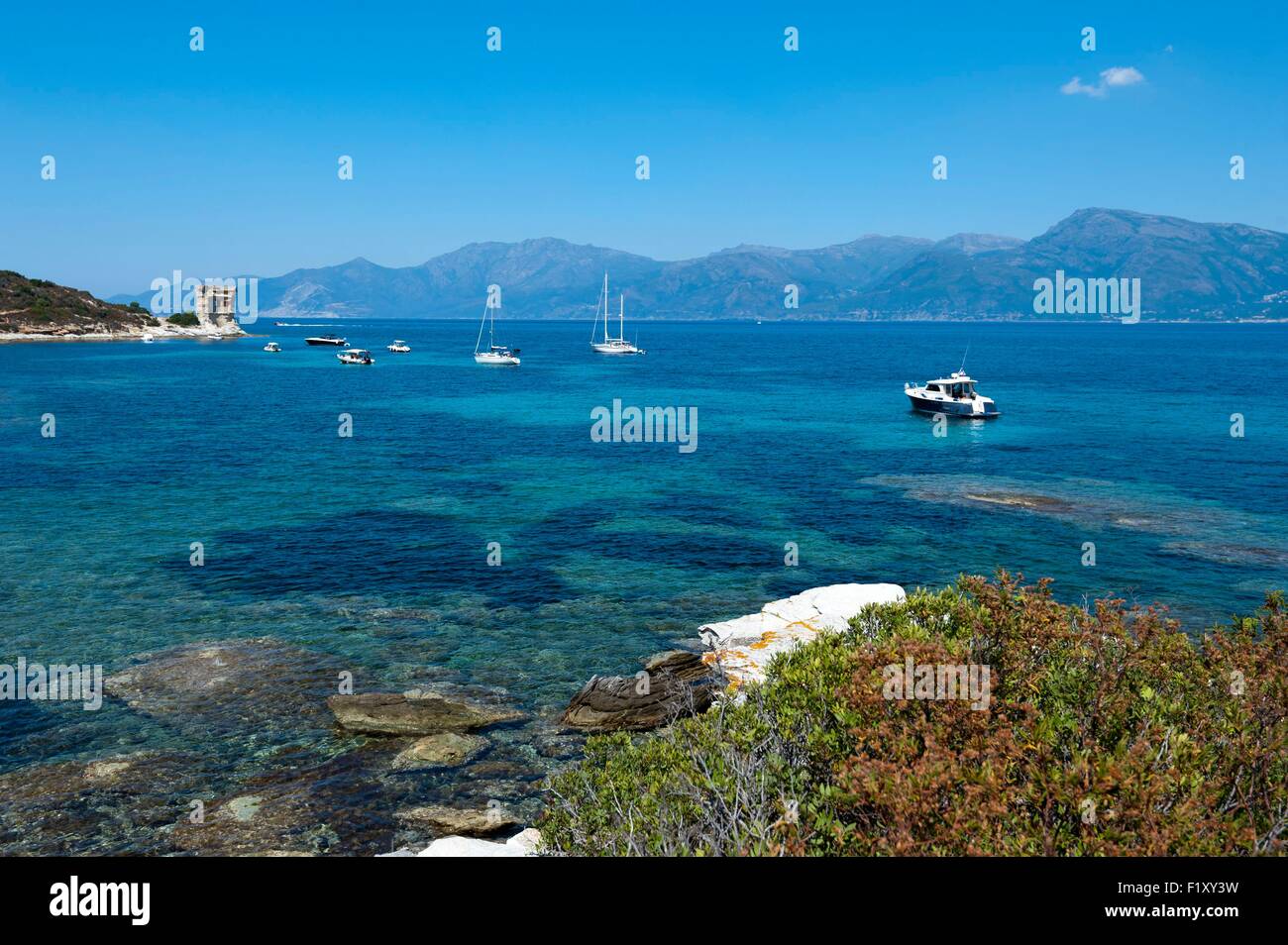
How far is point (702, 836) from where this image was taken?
13.4 meters

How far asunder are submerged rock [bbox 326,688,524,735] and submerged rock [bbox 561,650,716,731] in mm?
2429

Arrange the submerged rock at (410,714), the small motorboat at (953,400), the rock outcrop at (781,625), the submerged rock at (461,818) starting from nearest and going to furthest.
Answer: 1. the submerged rock at (461,818)
2. the submerged rock at (410,714)
3. the rock outcrop at (781,625)
4. the small motorboat at (953,400)

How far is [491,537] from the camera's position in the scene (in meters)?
50.4

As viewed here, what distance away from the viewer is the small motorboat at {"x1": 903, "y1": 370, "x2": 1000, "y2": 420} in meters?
98.4

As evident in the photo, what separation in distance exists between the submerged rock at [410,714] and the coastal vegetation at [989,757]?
9753mm

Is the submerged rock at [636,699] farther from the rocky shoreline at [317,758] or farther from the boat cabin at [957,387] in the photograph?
the boat cabin at [957,387]

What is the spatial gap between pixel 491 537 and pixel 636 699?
24389 millimetres

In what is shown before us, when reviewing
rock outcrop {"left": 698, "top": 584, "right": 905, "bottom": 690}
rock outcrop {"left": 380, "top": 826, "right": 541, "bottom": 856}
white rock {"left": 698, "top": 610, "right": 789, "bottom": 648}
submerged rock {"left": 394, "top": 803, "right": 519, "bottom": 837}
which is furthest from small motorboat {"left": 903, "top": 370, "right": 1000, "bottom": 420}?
rock outcrop {"left": 380, "top": 826, "right": 541, "bottom": 856}

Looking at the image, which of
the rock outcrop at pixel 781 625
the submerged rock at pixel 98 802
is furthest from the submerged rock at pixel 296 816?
the rock outcrop at pixel 781 625

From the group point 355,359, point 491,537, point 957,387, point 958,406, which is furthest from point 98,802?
point 355,359

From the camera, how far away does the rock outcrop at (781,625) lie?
30.9 m

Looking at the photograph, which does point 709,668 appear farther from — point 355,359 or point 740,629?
point 355,359

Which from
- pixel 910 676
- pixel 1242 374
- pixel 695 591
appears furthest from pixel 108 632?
pixel 1242 374
